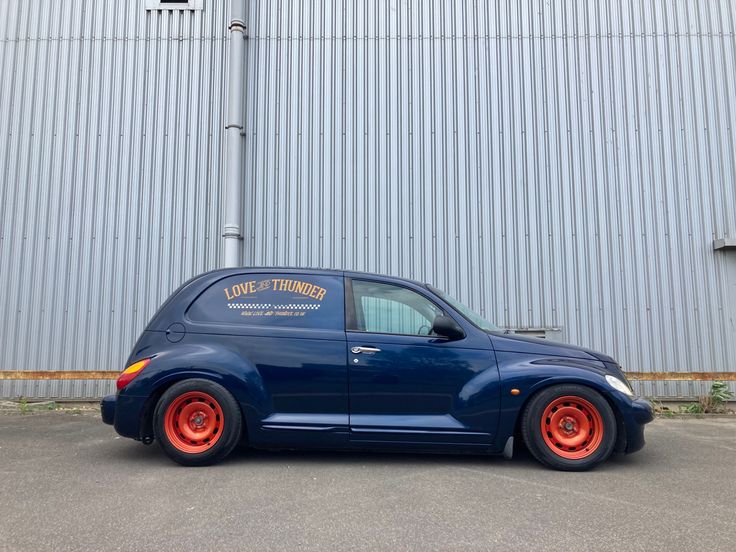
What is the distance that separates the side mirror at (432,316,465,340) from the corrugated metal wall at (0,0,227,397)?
4.50 metres

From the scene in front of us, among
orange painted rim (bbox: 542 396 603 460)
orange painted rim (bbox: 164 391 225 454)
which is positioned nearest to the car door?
orange painted rim (bbox: 542 396 603 460)

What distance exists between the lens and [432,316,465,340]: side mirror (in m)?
4.22

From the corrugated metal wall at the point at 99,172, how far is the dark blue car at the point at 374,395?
360cm

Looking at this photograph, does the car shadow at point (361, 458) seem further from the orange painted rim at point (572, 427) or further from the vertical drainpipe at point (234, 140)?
the vertical drainpipe at point (234, 140)

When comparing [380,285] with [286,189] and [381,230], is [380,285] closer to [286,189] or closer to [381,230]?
[381,230]

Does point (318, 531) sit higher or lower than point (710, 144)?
lower

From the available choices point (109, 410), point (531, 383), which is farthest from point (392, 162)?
point (109, 410)

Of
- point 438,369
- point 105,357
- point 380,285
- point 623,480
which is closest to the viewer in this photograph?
point 623,480

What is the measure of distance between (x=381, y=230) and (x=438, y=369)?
12.3 ft

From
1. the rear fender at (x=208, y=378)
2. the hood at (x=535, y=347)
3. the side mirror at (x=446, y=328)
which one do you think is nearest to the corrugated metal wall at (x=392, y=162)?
the hood at (x=535, y=347)

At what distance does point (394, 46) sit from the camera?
8031mm

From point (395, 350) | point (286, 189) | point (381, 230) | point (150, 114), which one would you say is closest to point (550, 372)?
point (395, 350)

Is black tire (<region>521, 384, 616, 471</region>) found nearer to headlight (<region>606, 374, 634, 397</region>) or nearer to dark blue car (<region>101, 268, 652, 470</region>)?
dark blue car (<region>101, 268, 652, 470</region>)

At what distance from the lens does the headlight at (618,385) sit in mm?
4168
